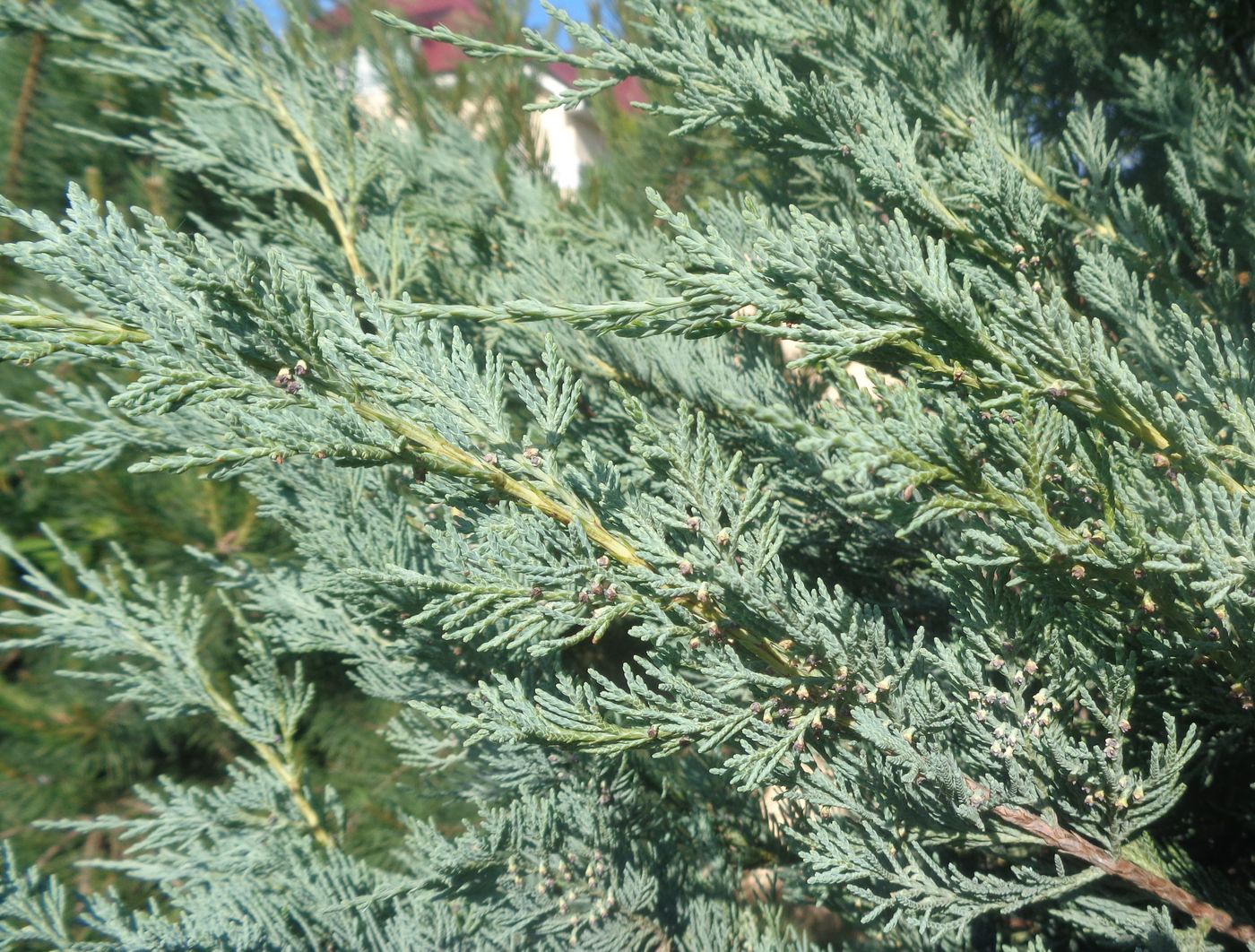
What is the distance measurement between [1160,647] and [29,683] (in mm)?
3440

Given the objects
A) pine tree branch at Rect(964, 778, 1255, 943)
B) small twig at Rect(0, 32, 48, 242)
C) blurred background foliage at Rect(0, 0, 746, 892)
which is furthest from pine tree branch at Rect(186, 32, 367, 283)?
pine tree branch at Rect(964, 778, 1255, 943)

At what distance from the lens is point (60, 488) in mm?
2957

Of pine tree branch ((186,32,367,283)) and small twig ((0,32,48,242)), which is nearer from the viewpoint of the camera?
pine tree branch ((186,32,367,283))

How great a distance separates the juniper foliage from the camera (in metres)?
1.29

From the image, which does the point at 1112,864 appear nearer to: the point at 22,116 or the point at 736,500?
the point at 736,500

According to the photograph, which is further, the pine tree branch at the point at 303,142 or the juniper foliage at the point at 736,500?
the pine tree branch at the point at 303,142

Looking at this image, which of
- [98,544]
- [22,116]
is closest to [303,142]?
[22,116]

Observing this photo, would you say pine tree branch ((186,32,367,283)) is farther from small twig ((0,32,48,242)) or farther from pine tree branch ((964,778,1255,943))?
pine tree branch ((964,778,1255,943))

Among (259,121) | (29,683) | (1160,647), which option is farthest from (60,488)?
(1160,647)

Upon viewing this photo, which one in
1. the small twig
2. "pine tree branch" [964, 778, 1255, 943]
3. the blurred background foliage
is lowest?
the blurred background foliage

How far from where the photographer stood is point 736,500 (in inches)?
57.6

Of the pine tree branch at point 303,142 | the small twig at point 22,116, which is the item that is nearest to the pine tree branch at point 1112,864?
the pine tree branch at point 303,142

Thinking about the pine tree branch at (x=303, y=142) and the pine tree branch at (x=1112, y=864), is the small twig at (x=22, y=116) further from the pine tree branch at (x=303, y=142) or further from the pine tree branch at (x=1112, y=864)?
the pine tree branch at (x=1112, y=864)

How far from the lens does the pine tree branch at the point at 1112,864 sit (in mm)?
1362
